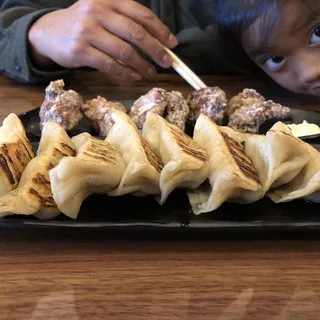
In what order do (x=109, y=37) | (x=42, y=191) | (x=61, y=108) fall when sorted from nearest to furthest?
1. (x=42, y=191)
2. (x=61, y=108)
3. (x=109, y=37)

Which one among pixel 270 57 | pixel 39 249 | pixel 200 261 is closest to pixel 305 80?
pixel 270 57

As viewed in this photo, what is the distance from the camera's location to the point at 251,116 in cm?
182

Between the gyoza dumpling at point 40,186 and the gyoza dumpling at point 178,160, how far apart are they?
0.86ft

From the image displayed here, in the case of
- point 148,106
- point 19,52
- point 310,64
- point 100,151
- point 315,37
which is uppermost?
point 315,37

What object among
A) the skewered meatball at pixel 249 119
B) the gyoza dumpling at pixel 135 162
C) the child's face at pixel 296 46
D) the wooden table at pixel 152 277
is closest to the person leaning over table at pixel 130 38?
the child's face at pixel 296 46

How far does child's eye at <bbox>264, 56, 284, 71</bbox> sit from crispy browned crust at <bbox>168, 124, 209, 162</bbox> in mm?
1143

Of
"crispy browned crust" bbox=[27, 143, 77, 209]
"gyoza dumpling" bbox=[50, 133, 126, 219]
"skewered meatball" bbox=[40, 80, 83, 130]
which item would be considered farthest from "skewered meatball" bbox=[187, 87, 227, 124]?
"crispy browned crust" bbox=[27, 143, 77, 209]

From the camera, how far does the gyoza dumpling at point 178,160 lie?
116cm

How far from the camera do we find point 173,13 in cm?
290

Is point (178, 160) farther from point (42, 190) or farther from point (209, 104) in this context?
point (209, 104)

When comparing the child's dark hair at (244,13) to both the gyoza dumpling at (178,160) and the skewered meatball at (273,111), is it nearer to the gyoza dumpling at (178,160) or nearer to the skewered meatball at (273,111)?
the skewered meatball at (273,111)

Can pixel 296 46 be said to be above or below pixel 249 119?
above

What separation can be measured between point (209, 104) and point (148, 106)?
0.25 metres

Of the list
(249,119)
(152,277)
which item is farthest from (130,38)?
(152,277)
